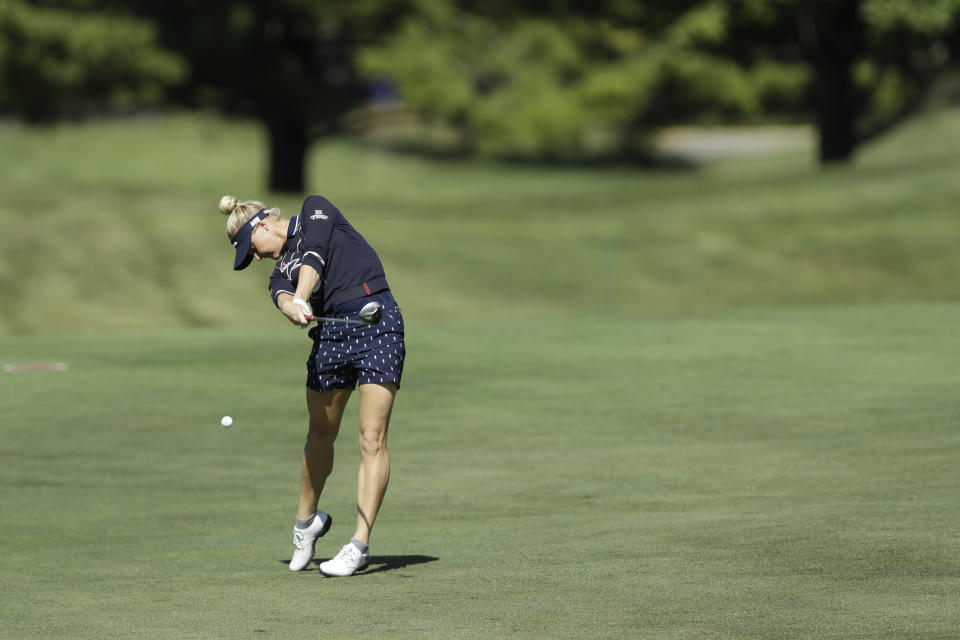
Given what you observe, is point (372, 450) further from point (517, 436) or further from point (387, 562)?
point (517, 436)

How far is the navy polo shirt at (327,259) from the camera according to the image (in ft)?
27.2

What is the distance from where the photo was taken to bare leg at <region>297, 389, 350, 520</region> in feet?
27.8

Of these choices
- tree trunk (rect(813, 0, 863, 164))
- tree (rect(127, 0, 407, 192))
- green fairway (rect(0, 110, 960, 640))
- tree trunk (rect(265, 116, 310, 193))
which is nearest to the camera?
green fairway (rect(0, 110, 960, 640))

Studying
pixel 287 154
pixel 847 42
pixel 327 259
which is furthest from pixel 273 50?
pixel 327 259

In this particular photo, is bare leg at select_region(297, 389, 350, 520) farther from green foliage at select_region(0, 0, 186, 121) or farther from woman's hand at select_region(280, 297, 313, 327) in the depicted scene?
green foliage at select_region(0, 0, 186, 121)

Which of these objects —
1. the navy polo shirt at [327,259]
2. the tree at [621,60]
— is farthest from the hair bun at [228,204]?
the tree at [621,60]

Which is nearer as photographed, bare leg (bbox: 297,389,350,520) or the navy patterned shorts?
the navy patterned shorts

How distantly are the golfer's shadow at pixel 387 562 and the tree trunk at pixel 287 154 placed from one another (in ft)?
Answer: 109

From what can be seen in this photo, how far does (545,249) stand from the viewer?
32656 millimetres

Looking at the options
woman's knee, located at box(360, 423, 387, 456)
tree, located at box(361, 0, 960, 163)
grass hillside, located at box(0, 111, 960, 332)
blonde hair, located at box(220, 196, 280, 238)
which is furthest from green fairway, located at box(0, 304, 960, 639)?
tree, located at box(361, 0, 960, 163)

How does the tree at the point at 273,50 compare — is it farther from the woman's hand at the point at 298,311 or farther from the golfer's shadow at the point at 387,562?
the woman's hand at the point at 298,311

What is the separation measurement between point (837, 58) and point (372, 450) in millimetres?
32659

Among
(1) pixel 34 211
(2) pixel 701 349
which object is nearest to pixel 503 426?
(2) pixel 701 349

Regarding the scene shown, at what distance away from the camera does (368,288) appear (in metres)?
8.42
